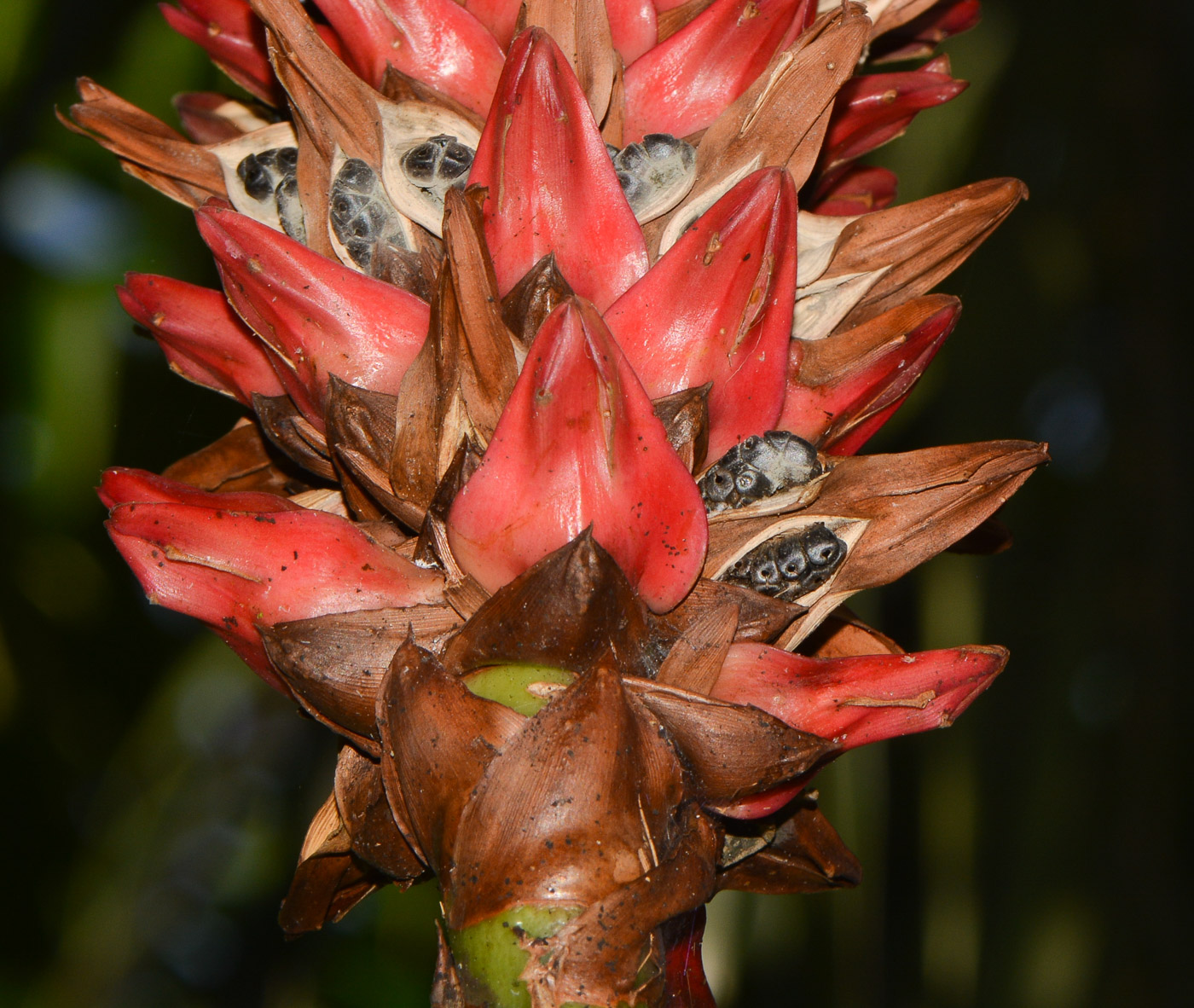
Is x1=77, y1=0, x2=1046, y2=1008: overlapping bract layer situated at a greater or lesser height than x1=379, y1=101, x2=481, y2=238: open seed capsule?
lesser

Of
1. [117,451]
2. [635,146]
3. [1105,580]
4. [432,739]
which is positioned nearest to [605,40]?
[635,146]

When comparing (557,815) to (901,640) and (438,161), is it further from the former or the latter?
(901,640)

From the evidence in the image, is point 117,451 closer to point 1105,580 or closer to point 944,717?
point 944,717

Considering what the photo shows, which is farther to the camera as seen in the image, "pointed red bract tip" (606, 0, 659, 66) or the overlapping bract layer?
"pointed red bract tip" (606, 0, 659, 66)

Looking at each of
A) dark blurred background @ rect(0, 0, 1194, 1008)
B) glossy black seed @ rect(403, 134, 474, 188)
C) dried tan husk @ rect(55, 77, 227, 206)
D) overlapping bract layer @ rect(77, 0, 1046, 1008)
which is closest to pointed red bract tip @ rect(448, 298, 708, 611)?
overlapping bract layer @ rect(77, 0, 1046, 1008)

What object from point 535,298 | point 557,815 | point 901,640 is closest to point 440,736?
point 557,815

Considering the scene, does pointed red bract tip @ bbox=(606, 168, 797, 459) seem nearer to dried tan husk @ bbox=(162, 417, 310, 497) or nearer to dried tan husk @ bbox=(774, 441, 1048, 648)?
dried tan husk @ bbox=(774, 441, 1048, 648)
